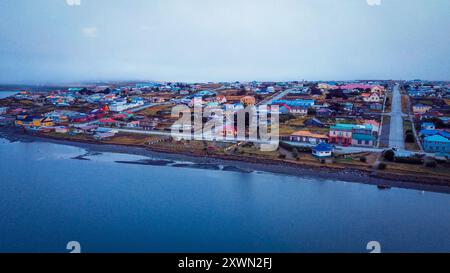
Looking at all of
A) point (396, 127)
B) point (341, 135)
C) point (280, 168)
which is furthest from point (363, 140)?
point (396, 127)

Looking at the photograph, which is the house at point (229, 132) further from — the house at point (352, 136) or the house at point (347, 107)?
the house at point (347, 107)

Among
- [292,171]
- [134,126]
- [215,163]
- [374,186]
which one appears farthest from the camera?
[134,126]

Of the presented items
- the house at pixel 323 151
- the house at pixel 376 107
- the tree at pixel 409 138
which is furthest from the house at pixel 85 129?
the house at pixel 376 107

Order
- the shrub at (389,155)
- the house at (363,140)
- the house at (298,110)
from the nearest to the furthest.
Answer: the shrub at (389,155) < the house at (363,140) < the house at (298,110)

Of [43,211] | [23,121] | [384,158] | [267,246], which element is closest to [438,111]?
[384,158]

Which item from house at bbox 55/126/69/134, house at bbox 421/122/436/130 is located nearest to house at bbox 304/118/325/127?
house at bbox 421/122/436/130

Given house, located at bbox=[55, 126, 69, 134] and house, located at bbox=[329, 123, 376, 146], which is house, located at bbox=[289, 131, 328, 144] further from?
house, located at bbox=[55, 126, 69, 134]

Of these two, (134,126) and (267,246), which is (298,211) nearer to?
(267,246)
